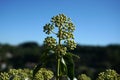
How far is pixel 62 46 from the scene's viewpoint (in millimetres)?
4320

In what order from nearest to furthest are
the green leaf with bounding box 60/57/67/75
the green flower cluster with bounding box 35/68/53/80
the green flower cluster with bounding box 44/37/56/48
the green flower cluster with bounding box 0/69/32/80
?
the green flower cluster with bounding box 44/37/56/48, the green leaf with bounding box 60/57/67/75, the green flower cluster with bounding box 35/68/53/80, the green flower cluster with bounding box 0/69/32/80

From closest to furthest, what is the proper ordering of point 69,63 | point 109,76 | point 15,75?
point 69,63 < point 109,76 < point 15,75

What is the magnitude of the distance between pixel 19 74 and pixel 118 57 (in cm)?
18591

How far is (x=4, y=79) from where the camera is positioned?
5059 mm

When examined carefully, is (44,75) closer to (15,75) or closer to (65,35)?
(15,75)

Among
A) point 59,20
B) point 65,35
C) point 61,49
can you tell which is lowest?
point 61,49

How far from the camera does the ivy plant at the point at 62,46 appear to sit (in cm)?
430

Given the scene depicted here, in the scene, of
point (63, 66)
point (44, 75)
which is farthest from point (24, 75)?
point (63, 66)

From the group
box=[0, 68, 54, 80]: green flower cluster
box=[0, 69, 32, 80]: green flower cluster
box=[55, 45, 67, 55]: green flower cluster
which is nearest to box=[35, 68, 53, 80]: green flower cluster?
box=[0, 68, 54, 80]: green flower cluster

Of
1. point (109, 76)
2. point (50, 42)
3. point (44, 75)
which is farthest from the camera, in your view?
point (44, 75)

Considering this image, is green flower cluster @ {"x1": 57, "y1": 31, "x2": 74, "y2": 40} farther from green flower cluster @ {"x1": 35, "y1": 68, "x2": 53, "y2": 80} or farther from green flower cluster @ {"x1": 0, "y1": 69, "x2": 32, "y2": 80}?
green flower cluster @ {"x1": 0, "y1": 69, "x2": 32, "y2": 80}

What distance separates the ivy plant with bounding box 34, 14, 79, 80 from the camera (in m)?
4.30

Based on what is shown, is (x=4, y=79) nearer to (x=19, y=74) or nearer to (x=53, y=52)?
(x=19, y=74)

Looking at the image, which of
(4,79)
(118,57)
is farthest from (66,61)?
(118,57)
